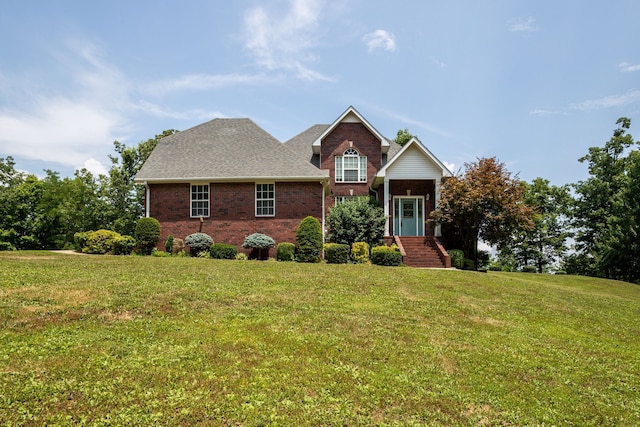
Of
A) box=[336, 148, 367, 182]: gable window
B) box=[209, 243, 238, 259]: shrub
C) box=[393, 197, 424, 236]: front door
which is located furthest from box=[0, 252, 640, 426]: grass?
box=[336, 148, 367, 182]: gable window

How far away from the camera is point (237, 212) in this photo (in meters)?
22.0

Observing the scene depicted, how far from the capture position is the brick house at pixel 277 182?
2184cm

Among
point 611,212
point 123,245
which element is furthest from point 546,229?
point 123,245

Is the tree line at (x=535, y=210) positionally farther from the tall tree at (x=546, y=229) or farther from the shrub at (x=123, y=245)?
the shrub at (x=123, y=245)

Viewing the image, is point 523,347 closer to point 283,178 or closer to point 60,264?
point 60,264

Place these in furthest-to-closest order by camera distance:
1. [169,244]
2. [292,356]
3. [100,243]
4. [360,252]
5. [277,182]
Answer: [277,182]
[169,244]
[360,252]
[100,243]
[292,356]

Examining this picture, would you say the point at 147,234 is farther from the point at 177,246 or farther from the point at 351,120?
the point at 351,120

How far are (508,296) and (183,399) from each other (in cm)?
1131

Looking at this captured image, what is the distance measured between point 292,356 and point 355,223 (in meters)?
15.8

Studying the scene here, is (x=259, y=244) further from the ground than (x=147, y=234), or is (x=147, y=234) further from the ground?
(x=147, y=234)

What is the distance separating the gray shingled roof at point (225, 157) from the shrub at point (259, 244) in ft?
11.0

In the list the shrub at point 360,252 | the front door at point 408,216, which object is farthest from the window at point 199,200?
the front door at point 408,216

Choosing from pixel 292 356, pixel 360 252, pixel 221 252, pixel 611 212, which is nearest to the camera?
pixel 292 356

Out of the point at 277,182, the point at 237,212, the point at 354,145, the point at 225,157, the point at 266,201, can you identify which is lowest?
the point at 237,212
